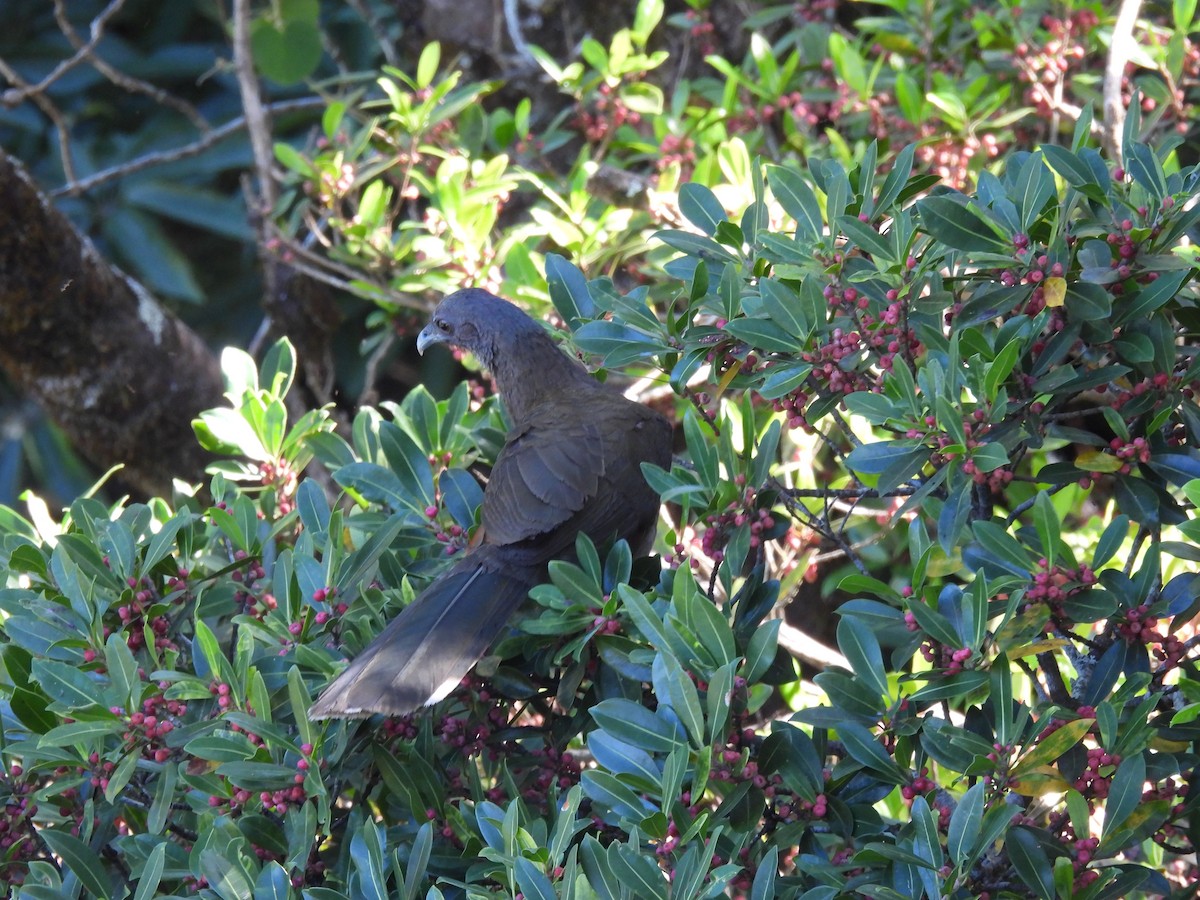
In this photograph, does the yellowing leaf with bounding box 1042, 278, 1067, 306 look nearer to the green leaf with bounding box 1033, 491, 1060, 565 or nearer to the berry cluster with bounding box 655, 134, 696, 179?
the green leaf with bounding box 1033, 491, 1060, 565

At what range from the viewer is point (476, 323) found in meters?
Result: 3.95

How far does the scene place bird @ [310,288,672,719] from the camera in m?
2.37

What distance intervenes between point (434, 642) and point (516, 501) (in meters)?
0.57

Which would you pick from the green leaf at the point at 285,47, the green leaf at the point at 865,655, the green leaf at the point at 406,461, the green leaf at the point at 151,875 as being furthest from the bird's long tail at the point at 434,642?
the green leaf at the point at 285,47

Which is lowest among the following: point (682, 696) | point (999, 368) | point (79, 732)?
point (79, 732)

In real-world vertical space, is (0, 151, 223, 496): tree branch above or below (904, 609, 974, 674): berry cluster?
below

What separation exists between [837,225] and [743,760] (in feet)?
3.32

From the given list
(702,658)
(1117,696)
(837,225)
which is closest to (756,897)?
(702,658)

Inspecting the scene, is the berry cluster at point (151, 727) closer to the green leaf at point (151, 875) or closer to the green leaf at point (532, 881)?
the green leaf at point (151, 875)

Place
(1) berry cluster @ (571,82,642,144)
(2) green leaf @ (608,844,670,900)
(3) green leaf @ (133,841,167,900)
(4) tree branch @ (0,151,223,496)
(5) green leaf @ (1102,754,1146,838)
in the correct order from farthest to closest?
1. (1) berry cluster @ (571,82,642,144)
2. (4) tree branch @ (0,151,223,496)
3. (3) green leaf @ (133,841,167,900)
4. (5) green leaf @ (1102,754,1146,838)
5. (2) green leaf @ (608,844,670,900)

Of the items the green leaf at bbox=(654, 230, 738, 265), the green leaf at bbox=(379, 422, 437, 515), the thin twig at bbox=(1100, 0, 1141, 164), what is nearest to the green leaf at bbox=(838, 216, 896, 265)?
the green leaf at bbox=(654, 230, 738, 265)

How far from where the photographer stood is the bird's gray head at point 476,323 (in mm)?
3893

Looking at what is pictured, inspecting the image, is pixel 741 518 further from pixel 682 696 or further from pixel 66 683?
pixel 66 683

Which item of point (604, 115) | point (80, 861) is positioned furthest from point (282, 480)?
point (604, 115)
